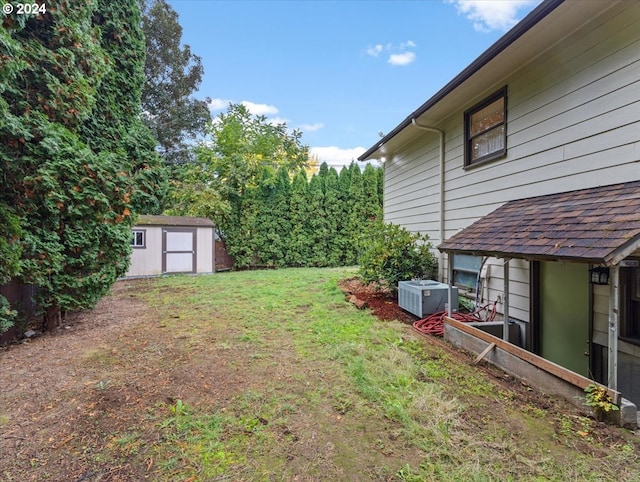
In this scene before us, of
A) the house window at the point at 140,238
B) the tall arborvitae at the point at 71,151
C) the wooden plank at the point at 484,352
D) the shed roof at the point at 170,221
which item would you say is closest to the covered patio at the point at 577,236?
the wooden plank at the point at 484,352

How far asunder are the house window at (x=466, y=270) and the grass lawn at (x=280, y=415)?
5.70 feet

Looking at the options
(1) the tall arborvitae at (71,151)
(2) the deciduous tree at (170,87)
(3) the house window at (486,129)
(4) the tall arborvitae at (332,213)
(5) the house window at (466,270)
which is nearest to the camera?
(1) the tall arborvitae at (71,151)

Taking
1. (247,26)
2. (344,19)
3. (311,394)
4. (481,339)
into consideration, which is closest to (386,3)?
(344,19)

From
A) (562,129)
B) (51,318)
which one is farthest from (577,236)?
(51,318)

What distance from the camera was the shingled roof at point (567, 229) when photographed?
2320mm

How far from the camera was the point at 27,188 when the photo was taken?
3623mm

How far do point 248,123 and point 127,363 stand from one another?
1759 cm

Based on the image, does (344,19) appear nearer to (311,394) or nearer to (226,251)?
(226,251)

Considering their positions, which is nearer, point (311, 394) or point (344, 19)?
point (311, 394)

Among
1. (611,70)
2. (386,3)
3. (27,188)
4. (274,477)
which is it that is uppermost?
(386,3)

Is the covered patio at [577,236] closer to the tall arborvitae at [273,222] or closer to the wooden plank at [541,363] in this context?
the wooden plank at [541,363]

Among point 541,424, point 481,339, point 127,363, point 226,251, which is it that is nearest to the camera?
point 541,424

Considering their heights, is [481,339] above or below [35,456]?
above

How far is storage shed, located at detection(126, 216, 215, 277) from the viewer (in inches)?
420
